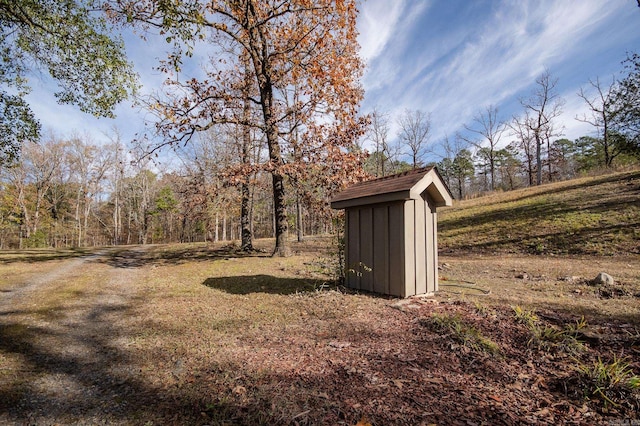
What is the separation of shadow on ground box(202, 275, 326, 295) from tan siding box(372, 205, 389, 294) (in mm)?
1101

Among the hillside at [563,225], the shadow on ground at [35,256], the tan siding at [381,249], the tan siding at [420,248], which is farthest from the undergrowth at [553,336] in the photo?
the shadow on ground at [35,256]

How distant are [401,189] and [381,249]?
105 centimetres

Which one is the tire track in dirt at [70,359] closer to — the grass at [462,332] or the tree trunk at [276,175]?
the grass at [462,332]

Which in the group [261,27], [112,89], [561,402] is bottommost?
[561,402]

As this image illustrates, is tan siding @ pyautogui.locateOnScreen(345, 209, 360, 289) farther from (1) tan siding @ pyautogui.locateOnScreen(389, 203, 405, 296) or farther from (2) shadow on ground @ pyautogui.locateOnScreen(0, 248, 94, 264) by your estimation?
(2) shadow on ground @ pyautogui.locateOnScreen(0, 248, 94, 264)

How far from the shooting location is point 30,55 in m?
8.38

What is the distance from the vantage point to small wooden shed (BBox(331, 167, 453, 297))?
4707mm

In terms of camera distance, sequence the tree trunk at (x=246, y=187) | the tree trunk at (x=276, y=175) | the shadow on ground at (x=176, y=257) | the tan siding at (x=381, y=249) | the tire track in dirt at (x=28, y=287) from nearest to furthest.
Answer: the tan siding at (x=381, y=249), the tire track in dirt at (x=28, y=287), the tree trunk at (x=276, y=175), the shadow on ground at (x=176, y=257), the tree trunk at (x=246, y=187)

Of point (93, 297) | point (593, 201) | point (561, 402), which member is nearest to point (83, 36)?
point (93, 297)

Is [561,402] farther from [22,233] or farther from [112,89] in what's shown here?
[22,233]

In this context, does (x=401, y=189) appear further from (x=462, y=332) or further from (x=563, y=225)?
(x=563, y=225)

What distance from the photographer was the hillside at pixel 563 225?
9969 millimetres

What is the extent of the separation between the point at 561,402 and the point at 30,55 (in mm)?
12833

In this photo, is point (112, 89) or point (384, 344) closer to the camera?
point (384, 344)
